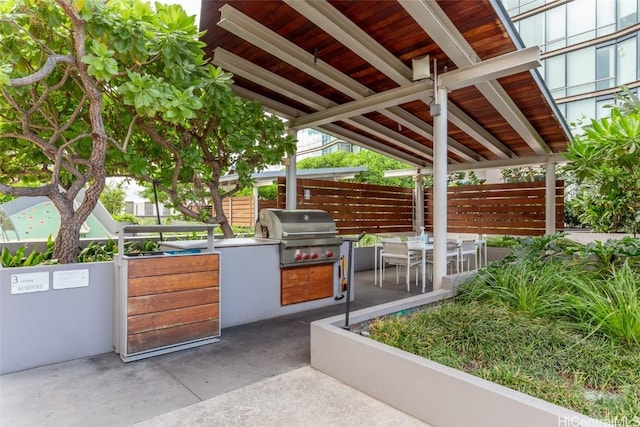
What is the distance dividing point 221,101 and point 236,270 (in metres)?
2.10

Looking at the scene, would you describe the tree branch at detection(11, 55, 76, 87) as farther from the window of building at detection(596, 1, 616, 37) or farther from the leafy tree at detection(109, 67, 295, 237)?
the window of building at detection(596, 1, 616, 37)

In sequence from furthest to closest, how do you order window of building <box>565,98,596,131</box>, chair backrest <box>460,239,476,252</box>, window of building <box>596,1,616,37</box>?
window of building <box>565,98,596,131</box>, window of building <box>596,1,616,37</box>, chair backrest <box>460,239,476,252</box>

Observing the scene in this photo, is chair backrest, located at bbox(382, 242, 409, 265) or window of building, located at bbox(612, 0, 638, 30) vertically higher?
window of building, located at bbox(612, 0, 638, 30)

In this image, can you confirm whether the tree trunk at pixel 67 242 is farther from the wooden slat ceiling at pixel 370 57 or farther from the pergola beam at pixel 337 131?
the pergola beam at pixel 337 131

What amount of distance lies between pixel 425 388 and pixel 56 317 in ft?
10.3

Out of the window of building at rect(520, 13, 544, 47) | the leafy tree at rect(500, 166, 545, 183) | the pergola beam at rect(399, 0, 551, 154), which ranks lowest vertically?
the leafy tree at rect(500, 166, 545, 183)

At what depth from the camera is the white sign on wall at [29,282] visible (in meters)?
2.99

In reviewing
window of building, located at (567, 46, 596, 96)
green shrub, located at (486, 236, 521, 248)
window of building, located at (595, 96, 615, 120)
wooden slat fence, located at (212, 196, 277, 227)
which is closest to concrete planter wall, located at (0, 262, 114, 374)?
wooden slat fence, located at (212, 196, 277, 227)

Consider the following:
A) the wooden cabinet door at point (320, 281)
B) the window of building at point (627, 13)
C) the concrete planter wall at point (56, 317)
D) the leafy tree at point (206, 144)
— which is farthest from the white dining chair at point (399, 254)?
the window of building at point (627, 13)

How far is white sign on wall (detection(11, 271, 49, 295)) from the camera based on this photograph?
2988 millimetres

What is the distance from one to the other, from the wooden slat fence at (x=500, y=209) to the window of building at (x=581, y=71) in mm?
10422

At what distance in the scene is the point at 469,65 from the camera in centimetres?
468

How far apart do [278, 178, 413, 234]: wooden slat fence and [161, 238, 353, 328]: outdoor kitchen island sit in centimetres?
278

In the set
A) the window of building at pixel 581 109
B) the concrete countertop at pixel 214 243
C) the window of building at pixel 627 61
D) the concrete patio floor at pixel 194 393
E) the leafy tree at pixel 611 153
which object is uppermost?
the window of building at pixel 627 61
